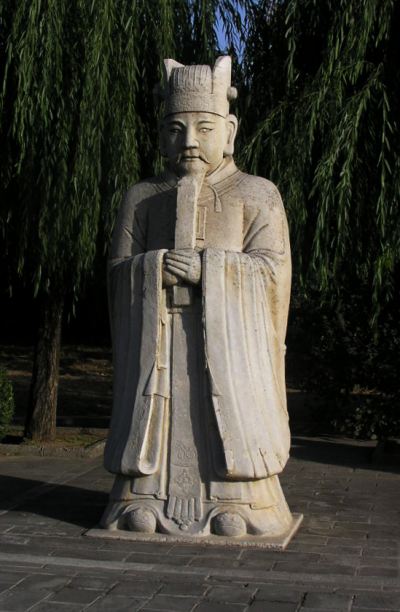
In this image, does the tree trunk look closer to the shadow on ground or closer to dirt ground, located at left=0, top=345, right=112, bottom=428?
dirt ground, located at left=0, top=345, right=112, bottom=428

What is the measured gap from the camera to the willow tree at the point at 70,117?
8.80 meters

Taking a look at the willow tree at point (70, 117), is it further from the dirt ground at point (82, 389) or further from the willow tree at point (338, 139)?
the dirt ground at point (82, 389)

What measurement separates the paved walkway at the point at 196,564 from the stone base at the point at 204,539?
74mm

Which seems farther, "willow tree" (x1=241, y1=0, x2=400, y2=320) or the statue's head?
"willow tree" (x1=241, y1=0, x2=400, y2=320)

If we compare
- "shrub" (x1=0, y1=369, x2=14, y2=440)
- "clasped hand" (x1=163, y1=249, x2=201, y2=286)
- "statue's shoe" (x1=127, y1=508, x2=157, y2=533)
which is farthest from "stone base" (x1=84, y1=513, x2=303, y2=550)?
"shrub" (x1=0, y1=369, x2=14, y2=440)

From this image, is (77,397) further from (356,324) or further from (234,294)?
(234,294)

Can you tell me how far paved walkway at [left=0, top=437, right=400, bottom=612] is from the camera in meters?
5.05

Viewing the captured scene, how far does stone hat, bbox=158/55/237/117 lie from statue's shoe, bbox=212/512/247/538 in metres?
2.58

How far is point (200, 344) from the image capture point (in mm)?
6418

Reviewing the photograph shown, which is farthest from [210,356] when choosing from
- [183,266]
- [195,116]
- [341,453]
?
[341,453]

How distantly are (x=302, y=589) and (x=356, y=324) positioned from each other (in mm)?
6091

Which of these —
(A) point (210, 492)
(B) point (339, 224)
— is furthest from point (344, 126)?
(A) point (210, 492)

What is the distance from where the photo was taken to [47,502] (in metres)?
7.57

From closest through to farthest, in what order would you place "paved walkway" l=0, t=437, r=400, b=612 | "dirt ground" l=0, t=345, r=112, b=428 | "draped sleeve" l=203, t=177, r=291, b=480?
"paved walkway" l=0, t=437, r=400, b=612
"draped sleeve" l=203, t=177, r=291, b=480
"dirt ground" l=0, t=345, r=112, b=428
